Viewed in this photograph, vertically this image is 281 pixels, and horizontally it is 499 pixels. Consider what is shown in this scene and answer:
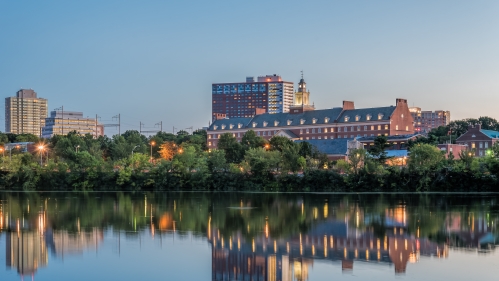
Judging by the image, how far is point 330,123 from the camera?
125m

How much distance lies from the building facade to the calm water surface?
246 ft

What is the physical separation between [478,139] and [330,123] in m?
28.4

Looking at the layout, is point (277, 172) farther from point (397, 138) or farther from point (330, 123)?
point (330, 123)

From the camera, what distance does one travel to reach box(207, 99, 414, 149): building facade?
387ft

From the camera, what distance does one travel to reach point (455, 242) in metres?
27.3

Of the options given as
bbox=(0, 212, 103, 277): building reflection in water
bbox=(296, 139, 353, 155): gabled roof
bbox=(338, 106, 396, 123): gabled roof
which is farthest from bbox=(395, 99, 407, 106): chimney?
bbox=(0, 212, 103, 277): building reflection in water

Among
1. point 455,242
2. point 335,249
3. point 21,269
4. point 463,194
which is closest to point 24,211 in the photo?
point 21,269

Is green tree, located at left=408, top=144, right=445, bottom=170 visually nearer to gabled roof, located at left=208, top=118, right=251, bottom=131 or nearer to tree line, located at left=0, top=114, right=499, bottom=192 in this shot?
tree line, located at left=0, top=114, right=499, bottom=192

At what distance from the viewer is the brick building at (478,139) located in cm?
10800

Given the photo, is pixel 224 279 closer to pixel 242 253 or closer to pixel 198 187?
pixel 242 253

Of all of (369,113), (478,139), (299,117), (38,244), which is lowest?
(38,244)

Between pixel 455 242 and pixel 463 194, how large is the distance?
3026 centimetres

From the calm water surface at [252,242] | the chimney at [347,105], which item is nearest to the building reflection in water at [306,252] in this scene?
the calm water surface at [252,242]

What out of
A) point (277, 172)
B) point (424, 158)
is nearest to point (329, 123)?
point (277, 172)
